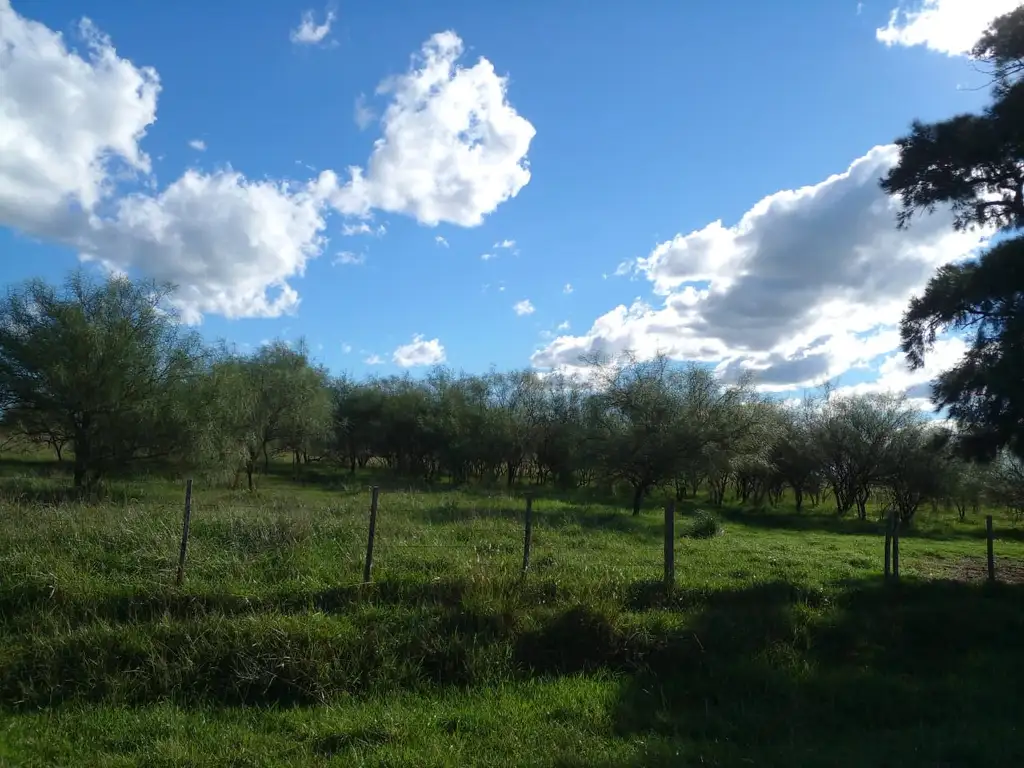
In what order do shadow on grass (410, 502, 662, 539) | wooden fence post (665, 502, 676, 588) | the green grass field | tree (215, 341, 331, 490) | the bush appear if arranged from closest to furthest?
the green grass field < wooden fence post (665, 502, 676, 588) < shadow on grass (410, 502, 662, 539) < the bush < tree (215, 341, 331, 490)

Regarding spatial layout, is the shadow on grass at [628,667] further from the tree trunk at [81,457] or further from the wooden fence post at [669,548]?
the tree trunk at [81,457]

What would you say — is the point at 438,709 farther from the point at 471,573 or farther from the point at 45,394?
the point at 45,394

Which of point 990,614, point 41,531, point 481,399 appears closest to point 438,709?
point 41,531

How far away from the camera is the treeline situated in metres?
27.3

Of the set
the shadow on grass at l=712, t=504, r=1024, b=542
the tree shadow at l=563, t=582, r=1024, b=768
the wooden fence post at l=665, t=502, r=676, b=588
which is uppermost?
the wooden fence post at l=665, t=502, r=676, b=588

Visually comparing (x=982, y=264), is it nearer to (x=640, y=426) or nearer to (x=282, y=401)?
(x=640, y=426)

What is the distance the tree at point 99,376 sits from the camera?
26.8 m

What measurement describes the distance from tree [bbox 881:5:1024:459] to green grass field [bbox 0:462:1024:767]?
3.78 metres

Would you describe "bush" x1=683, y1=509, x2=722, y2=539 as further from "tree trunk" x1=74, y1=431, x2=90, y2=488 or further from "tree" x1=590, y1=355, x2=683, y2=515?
"tree trunk" x1=74, y1=431, x2=90, y2=488

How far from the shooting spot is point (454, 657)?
8.43 meters

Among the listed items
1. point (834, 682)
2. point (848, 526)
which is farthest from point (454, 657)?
point (848, 526)

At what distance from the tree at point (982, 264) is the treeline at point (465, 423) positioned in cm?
222

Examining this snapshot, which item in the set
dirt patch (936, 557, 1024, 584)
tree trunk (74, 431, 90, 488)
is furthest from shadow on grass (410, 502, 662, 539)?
tree trunk (74, 431, 90, 488)

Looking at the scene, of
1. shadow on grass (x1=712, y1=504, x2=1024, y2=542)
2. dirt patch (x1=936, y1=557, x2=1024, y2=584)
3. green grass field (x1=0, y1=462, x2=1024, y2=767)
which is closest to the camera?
green grass field (x1=0, y1=462, x2=1024, y2=767)
